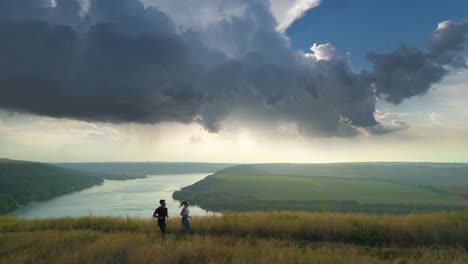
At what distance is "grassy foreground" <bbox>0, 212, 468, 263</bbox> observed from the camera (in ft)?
41.2

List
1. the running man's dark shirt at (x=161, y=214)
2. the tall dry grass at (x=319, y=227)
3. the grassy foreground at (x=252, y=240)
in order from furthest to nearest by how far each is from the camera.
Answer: the running man's dark shirt at (x=161, y=214), the tall dry grass at (x=319, y=227), the grassy foreground at (x=252, y=240)

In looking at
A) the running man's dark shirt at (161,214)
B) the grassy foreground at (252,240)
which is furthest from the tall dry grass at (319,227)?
the running man's dark shirt at (161,214)

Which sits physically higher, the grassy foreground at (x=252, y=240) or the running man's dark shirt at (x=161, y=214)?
the running man's dark shirt at (x=161, y=214)

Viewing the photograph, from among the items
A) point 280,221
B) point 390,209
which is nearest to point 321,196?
point 390,209

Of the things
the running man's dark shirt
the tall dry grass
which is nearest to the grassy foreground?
the tall dry grass

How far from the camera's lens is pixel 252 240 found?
664 inches

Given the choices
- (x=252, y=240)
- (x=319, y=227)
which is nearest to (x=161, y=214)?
(x=252, y=240)

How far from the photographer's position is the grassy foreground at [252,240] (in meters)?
12.6

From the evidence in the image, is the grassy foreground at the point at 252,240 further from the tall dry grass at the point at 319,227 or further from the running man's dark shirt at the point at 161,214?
the running man's dark shirt at the point at 161,214

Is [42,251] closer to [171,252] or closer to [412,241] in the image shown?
[171,252]

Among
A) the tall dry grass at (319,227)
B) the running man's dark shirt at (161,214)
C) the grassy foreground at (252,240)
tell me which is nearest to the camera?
the grassy foreground at (252,240)

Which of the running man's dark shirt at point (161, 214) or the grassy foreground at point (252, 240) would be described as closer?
the grassy foreground at point (252, 240)

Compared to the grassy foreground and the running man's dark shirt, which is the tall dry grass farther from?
the running man's dark shirt

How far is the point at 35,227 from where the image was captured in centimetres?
2205
